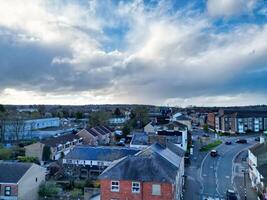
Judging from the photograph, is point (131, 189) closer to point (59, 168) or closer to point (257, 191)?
point (257, 191)

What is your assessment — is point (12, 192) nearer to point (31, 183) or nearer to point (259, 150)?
point (31, 183)

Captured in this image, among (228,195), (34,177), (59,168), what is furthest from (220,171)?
(34,177)

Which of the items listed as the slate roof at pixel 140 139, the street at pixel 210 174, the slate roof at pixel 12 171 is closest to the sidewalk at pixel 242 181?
the street at pixel 210 174

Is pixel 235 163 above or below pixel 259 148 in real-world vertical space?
below

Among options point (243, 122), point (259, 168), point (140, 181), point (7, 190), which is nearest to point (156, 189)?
point (140, 181)

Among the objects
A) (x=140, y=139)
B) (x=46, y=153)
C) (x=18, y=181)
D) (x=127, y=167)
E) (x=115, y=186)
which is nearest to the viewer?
(x=115, y=186)

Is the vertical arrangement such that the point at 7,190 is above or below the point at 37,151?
below

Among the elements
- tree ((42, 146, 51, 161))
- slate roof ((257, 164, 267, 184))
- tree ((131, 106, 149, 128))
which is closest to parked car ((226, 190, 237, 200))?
slate roof ((257, 164, 267, 184))

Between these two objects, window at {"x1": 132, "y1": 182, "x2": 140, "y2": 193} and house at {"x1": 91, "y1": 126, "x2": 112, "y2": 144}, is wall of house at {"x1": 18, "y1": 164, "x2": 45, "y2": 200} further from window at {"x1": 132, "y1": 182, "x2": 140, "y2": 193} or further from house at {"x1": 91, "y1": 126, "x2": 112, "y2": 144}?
house at {"x1": 91, "y1": 126, "x2": 112, "y2": 144}
